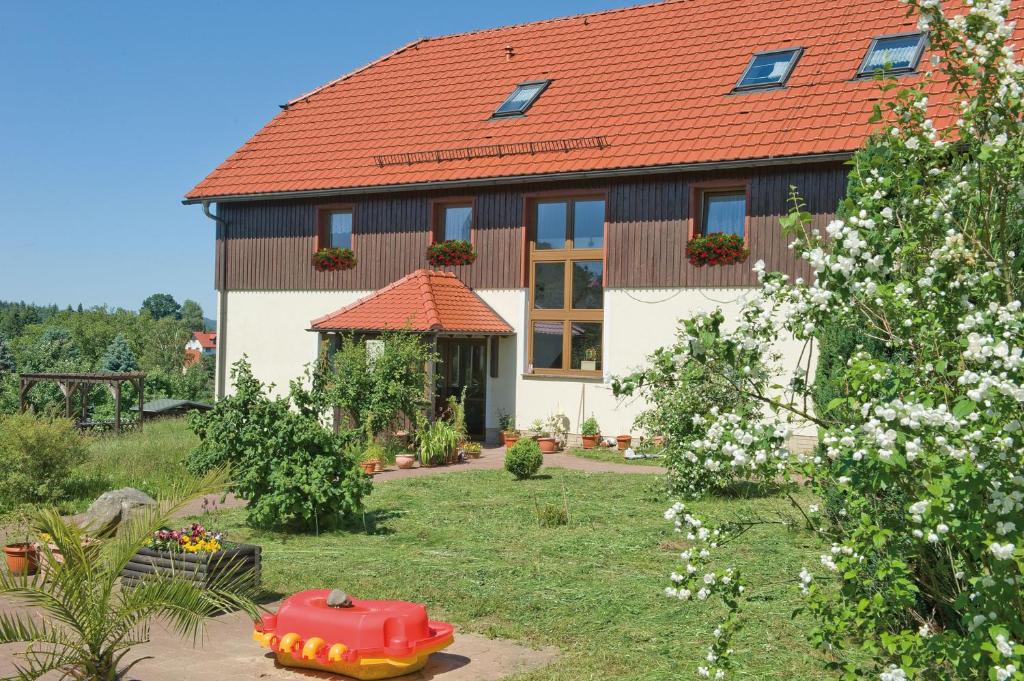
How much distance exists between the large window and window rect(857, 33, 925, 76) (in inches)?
231

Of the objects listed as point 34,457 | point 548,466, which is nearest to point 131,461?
point 34,457

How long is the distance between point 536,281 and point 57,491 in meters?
11.0

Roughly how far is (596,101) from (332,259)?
7.31 m

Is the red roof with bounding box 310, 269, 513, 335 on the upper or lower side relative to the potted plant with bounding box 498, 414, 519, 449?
upper

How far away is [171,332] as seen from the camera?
50.8 m

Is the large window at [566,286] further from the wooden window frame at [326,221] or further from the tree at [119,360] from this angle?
the tree at [119,360]

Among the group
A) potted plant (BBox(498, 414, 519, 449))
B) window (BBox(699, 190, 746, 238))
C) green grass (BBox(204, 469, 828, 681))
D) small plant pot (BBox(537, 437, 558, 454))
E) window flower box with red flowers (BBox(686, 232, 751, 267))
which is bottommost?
green grass (BBox(204, 469, 828, 681))

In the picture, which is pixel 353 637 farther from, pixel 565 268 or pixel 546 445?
pixel 565 268

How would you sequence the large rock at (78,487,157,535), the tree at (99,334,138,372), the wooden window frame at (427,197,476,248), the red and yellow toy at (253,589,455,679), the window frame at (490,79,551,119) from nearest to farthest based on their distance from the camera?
1. the red and yellow toy at (253,589,455,679)
2. the large rock at (78,487,157,535)
3. the wooden window frame at (427,197,476,248)
4. the window frame at (490,79,551,119)
5. the tree at (99,334,138,372)

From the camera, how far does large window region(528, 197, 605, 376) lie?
2144 centimetres

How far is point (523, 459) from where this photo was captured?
16188mm

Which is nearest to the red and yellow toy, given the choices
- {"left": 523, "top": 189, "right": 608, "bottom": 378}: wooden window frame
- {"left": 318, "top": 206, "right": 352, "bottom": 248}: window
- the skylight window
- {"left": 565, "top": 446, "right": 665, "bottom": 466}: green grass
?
→ {"left": 565, "top": 446, "right": 665, "bottom": 466}: green grass

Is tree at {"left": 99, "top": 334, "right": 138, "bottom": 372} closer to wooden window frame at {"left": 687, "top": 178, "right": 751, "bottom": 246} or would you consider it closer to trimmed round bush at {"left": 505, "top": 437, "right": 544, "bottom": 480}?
wooden window frame at {"left": 687, "top": 178, "right": 751, "bottom": 246}

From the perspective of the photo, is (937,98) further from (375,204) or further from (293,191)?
(293,191)
